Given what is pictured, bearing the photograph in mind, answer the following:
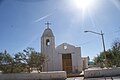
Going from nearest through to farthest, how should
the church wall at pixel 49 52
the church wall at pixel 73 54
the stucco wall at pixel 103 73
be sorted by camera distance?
the stucco wall at pixel 103 73, the church wall at pixel 49 52, the church wall at pixel 73 54

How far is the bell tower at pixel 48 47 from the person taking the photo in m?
31.3

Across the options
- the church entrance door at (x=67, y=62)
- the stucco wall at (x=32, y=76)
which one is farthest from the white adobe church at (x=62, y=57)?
the stucco wall at (x=32, y=76)

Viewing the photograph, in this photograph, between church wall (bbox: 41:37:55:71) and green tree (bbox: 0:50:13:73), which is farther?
church wall (bbox: 41:37:55:71)

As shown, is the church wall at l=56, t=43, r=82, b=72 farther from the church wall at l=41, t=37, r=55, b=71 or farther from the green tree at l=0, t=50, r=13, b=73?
the green tree at l=0, t=50, r=13, b=73

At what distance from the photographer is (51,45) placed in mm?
32219

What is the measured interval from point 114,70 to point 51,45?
11939 millimetres

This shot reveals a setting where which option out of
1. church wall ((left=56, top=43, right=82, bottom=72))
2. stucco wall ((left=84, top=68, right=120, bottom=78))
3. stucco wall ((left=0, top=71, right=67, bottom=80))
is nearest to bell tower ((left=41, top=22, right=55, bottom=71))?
church wall ((left=56, top=43, right=82, bottom=72))

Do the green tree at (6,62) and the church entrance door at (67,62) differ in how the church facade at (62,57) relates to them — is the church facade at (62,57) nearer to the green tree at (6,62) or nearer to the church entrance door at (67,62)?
the church entrance door at (67,62)

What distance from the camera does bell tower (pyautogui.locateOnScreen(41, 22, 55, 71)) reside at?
31334 millimetres

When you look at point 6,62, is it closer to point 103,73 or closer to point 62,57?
point 62,57

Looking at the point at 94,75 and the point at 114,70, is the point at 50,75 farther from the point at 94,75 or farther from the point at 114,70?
the point at 114,70

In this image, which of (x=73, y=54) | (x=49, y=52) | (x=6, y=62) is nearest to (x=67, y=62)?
(x=73, y=54)

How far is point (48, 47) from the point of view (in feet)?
105

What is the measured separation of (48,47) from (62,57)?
2.80 m
